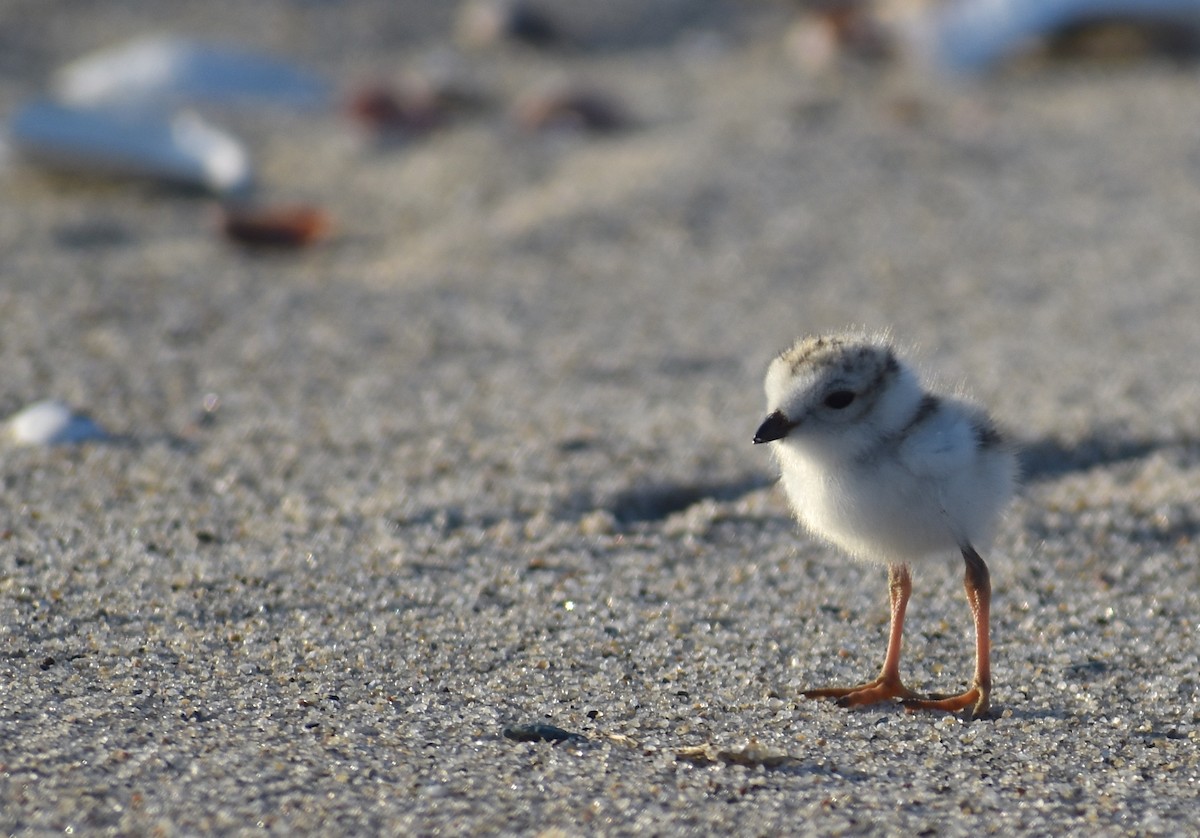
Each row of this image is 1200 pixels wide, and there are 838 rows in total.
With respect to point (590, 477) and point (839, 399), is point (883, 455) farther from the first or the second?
point (590, 477)

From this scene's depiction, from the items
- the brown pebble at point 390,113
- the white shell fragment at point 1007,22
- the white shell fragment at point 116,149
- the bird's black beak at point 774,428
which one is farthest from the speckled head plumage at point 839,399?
the white shell fragment at point 1007,22

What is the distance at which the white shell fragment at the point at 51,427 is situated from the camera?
3.99 meters

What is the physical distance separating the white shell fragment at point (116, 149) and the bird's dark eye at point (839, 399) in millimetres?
4533

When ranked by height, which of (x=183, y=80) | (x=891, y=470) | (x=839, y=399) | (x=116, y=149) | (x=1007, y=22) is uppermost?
(x=1007, y=22)

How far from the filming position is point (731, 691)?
113 inches

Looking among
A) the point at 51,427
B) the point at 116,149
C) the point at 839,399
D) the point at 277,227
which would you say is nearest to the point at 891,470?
the point at 839,399

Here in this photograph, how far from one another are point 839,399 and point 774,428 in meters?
0.14

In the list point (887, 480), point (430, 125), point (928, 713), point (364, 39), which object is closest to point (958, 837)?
point (928, 713)

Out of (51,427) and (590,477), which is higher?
(51,427)

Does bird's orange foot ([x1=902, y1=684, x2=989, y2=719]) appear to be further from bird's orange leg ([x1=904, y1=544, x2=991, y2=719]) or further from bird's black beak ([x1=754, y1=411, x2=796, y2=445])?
bird's black beak ([x1=754, y1=411, x2=796, y2=445])

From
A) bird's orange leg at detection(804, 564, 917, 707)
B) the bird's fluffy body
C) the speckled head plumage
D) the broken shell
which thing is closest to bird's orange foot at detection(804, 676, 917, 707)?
bird's orange leg at detection(804, 564, 917, 707)

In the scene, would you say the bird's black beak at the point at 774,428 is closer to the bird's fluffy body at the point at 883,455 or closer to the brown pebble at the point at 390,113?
the bird's fluffy body at the point at 883,455

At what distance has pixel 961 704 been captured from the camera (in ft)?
9.18

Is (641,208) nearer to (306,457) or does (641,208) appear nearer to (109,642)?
(306,457)
